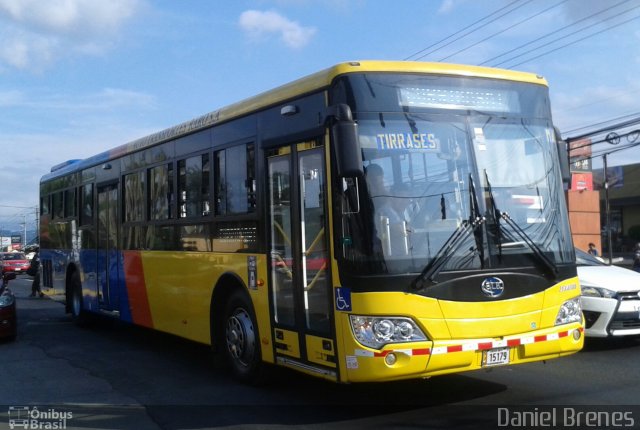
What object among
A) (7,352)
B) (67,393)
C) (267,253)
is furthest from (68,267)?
(267,253)

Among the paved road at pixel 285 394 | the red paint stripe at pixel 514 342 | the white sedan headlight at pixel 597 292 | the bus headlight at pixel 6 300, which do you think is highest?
the bus headlight at pixel 6 300

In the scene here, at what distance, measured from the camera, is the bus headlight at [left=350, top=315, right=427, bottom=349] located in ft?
19.2

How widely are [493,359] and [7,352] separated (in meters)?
8.21

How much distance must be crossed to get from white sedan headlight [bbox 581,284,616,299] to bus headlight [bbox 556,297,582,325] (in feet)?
9.48

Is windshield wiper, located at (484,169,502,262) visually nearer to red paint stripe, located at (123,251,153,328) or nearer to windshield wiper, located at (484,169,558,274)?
windshield wiper, located at (484,169,558,274)

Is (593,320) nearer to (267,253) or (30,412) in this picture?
(267,253)

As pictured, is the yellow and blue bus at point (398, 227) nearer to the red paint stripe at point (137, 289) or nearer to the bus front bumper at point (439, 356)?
the bus front bumper at point (439, 356)

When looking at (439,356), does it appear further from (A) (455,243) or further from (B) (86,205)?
(B) (86,205)

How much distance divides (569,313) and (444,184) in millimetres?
1765

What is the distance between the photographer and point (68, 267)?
47.7 ft

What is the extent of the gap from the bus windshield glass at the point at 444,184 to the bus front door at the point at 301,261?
1.67 feet

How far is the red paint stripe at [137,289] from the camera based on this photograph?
1056 centimetres

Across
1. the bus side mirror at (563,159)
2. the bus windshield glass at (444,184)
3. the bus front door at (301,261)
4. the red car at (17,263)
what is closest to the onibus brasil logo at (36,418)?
the bus front door at (301,261)

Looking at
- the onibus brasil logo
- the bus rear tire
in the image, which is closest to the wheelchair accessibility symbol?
the bus rear tire
